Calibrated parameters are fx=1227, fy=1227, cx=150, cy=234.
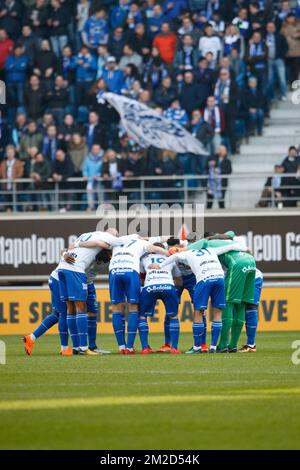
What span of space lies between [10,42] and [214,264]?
48.9 feet

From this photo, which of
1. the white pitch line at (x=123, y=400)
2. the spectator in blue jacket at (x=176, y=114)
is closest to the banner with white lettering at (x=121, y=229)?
the spectator in blue jacket at (x=176, y=114)

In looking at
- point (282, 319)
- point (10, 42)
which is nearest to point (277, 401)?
point (282, 319)

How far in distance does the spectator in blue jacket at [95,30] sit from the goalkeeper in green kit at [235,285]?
12.6 meters

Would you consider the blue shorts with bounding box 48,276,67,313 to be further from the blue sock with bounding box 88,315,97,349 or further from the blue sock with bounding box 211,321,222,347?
the blue sock with bounding box 211,321,222,347

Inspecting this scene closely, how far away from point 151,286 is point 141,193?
9558 mm

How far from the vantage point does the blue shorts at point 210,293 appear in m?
18.9

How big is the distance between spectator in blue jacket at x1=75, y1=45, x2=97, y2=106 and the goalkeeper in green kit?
11318 millimetres

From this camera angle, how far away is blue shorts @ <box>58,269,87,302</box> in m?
19.1

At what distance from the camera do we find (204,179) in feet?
93.9

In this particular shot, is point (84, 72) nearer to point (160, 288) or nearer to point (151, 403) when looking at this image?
point (160, 288)

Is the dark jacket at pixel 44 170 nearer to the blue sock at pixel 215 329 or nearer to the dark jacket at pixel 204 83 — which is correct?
the dark jacket at pixel 204 83

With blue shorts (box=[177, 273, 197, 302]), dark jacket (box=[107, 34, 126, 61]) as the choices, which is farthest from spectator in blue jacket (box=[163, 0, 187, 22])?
blue shorts (box=[177, 273, 197, 302])

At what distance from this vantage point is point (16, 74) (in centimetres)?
3098

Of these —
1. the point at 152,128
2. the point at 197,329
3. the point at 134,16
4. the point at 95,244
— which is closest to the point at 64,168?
the point at 152,128
